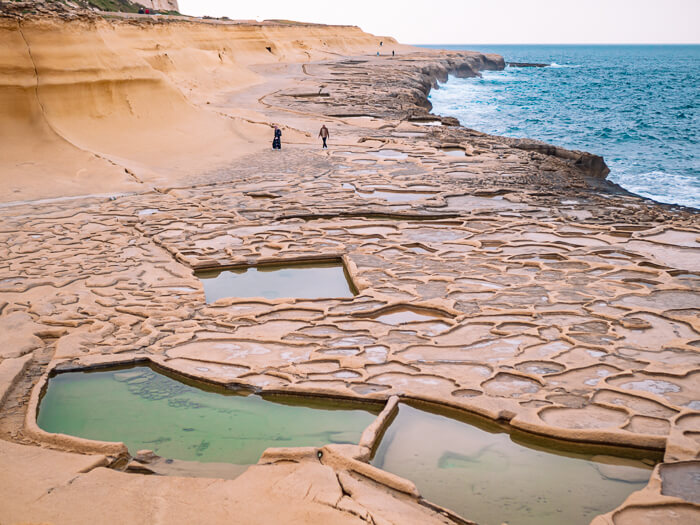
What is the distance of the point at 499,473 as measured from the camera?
18.5ft

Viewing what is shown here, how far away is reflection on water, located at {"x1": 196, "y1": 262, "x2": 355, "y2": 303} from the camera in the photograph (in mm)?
9539

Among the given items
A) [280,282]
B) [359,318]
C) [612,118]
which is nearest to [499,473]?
[359,318]

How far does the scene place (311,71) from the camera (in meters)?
43.8

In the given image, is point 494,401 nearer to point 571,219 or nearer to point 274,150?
point 571,219

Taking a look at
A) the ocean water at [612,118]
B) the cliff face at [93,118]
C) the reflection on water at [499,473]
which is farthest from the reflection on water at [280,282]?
the ocean water at [612,118]

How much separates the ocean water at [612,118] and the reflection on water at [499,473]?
1516 cm

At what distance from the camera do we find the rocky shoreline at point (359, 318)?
4.96 meters

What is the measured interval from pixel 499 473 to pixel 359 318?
317 centimetres

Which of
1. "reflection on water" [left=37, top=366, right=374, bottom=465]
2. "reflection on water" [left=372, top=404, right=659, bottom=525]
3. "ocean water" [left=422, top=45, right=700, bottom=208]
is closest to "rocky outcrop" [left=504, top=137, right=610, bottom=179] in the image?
"ocean water" [left=422, top=45, right=700, bottom=208]

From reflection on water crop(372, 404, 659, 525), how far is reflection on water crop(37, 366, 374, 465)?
21.4 inches

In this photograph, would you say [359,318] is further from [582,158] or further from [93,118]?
[93,118]

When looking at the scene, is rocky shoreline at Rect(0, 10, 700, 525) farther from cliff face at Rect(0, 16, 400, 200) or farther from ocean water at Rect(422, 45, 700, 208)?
ocean water at Rect(422, 45, 700, 208)

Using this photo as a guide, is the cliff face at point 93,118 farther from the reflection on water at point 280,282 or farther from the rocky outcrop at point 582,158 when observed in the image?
the rocky outcrop at point 582,158

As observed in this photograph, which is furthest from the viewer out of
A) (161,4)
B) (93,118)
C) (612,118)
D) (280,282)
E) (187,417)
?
(161,4)
